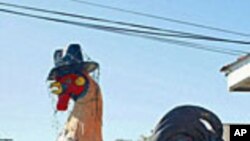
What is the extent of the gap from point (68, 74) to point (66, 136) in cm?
298

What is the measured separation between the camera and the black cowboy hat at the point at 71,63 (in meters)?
31.0

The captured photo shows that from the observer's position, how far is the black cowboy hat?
31.0 metres

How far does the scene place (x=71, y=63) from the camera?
31.3 meters

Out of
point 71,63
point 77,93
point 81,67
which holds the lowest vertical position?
point 77,93

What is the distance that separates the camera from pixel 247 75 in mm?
10430

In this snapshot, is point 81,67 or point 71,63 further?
point 71,63

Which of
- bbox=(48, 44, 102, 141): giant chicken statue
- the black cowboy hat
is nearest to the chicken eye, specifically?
bbox=(48, 44, 102, 141): giant chicken statue

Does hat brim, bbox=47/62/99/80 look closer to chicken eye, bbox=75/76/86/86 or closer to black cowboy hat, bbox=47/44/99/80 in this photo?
black cowboy hat, bbox=47/44/99/80

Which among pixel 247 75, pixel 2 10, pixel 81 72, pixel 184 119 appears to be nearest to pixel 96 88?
pixel 81 72

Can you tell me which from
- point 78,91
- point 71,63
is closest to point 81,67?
point 71,63

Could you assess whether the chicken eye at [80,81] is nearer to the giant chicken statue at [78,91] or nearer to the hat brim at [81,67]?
the giant chicken statue at [78,91]

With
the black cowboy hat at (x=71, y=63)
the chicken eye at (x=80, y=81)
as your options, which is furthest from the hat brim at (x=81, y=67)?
the chicken eye at (x=80, y=81)

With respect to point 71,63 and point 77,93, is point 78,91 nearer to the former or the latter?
point 77,93

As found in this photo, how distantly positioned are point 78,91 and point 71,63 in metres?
1.34
